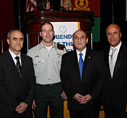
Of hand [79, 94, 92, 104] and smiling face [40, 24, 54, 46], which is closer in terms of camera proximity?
hand [79, 94, 92, 104]

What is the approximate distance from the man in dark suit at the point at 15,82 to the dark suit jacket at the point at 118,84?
38.6 inches

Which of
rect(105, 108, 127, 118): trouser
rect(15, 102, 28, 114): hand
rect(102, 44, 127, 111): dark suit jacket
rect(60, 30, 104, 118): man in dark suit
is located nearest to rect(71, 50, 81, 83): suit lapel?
rect(60, 30, 104, 118): man in dark suit

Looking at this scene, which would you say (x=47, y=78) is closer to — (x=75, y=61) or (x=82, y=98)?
(x=75, y=61)

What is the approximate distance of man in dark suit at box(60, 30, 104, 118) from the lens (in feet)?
6.47

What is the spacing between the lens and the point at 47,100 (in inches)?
87.0

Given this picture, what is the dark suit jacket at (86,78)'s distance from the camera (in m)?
1.98

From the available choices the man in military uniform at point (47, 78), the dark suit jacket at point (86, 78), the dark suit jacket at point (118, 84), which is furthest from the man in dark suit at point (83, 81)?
the man in military uniform at point (47, 78)

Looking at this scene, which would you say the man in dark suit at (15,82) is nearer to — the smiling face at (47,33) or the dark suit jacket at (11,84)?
the dark suit jacket at (11,84)

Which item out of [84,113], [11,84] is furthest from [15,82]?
[84,113]

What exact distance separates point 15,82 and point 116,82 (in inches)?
48.7

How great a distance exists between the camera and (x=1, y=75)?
5.78 feet

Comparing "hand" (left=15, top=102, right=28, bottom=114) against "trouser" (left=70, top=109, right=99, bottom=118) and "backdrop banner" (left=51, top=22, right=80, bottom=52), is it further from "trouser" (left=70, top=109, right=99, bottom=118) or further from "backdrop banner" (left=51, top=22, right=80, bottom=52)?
"backdrop banner" (left=51, top=22, right=80, bottom=52)

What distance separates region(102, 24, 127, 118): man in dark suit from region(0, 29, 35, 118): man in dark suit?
988mm

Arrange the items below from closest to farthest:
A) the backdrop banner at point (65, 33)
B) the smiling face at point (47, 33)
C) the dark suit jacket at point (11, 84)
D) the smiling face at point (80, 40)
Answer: the dark suit jacket at point (11, 84) < the smiling face at point (80, 40) < the smiling face at point (47, 33) < the backdrop banner at point (65, 33)
